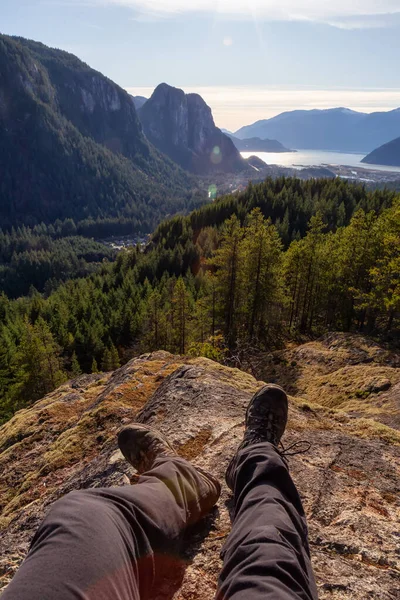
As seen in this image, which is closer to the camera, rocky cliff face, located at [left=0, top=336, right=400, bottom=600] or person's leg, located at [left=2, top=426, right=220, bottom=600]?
person's leg, located at [left=2, top=426, right=220, bottom=600]

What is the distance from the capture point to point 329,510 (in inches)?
156

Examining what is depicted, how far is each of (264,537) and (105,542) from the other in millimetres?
1148

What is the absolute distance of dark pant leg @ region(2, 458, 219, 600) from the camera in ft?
6.52

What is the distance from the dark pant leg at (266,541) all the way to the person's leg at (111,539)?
21.7 inches

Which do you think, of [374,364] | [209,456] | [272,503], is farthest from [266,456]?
[374,364]

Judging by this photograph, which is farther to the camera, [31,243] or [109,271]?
[31,243]

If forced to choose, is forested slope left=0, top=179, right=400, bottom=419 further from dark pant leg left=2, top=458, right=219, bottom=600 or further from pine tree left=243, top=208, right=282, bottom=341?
dark pant leg left=2, top=458, right=219, bottom=600

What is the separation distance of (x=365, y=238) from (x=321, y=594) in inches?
950

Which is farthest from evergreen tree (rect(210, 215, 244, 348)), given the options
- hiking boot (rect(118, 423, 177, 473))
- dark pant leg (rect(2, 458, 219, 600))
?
dark pant leg (rect(2, 458, 219, 600))

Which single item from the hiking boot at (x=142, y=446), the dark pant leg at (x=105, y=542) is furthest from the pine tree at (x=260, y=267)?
the dark pant leg at (x=105, y=542)

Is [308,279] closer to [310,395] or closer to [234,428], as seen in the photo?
[310,395]

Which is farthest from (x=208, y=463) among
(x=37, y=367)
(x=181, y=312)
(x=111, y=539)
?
(x=37, y=367)

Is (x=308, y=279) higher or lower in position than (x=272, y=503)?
lower

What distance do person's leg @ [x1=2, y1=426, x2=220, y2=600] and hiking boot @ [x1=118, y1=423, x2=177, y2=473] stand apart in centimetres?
72
